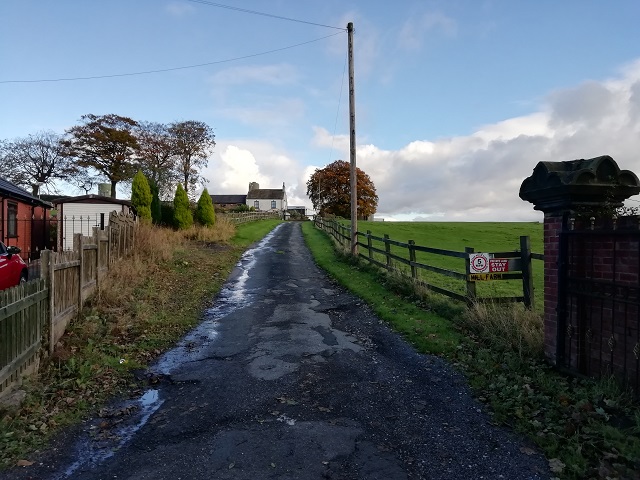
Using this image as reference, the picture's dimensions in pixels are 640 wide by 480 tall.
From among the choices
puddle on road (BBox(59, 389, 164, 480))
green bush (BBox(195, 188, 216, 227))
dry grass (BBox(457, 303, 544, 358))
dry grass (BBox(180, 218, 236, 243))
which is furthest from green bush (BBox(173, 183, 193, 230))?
puddle on road (BBox(59, 389, 164, 480))

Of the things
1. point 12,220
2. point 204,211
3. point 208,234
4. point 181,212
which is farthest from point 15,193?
point 204,211

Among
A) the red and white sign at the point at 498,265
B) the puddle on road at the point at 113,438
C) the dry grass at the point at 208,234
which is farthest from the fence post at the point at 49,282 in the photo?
the dry grass at the point at 208,234

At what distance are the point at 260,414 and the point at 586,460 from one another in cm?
299

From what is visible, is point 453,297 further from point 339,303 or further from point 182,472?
point 182,472

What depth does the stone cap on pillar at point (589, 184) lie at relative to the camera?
17.9 ft

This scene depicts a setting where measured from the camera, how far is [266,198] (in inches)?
4299

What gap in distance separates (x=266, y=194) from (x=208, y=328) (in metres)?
103

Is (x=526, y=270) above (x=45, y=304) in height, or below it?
above

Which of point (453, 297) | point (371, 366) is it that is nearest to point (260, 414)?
point (371, 366)

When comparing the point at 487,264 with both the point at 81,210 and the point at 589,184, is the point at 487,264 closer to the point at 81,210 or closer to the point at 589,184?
the point at 589,184

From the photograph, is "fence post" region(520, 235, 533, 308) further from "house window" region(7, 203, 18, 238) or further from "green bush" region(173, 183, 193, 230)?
"green bush" region(173, 183, 193, 230)

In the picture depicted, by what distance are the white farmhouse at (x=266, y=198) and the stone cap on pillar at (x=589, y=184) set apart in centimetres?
10203

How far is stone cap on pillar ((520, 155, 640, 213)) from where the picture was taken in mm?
5453

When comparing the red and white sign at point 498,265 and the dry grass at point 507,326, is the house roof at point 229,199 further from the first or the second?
the dry grass at point 507,326
